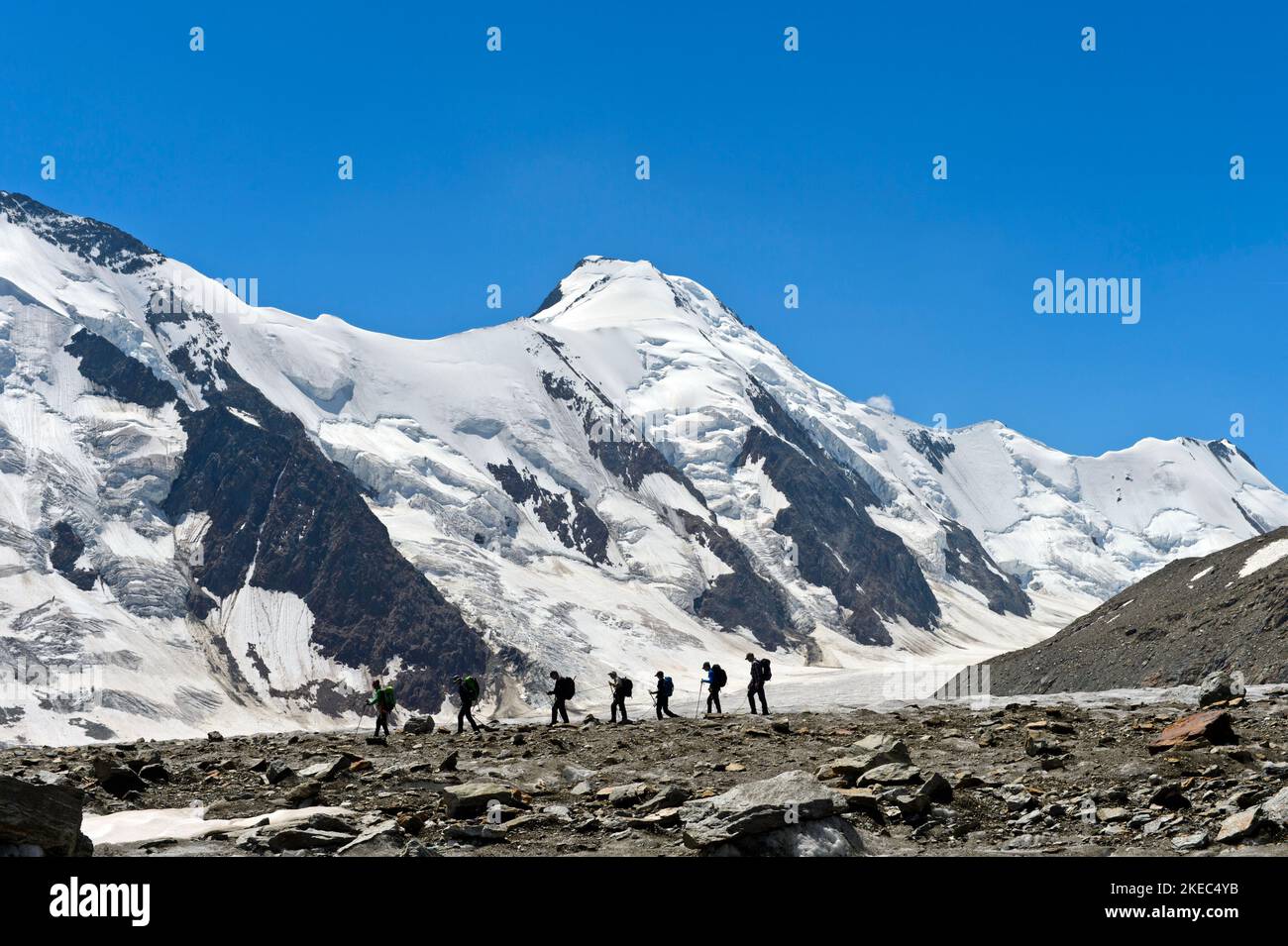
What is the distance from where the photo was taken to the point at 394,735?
41.3m

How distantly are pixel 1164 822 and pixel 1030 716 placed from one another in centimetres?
1720

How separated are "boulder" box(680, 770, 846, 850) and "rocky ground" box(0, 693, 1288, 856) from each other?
3cm

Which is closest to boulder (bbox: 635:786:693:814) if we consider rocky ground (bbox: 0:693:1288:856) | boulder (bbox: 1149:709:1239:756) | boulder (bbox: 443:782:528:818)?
rocky ground (bbox: 0:693:1288:856)

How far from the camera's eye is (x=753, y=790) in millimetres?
18609

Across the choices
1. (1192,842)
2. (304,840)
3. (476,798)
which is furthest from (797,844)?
(304,840)

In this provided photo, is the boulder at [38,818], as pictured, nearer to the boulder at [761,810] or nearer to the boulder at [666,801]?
the boulder at [761,810]

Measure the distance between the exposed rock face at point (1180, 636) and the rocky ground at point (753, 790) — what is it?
26.8 metres

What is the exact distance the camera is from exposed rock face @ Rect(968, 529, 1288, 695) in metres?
60.4

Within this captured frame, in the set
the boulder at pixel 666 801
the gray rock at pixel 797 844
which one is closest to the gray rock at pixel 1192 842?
the gray rock at pixel 797 844

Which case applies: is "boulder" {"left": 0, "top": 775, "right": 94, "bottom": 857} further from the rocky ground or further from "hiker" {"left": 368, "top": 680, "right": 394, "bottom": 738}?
"hiker" {"left": 368, "top": 680, "right": 394, "bottom": 738}
